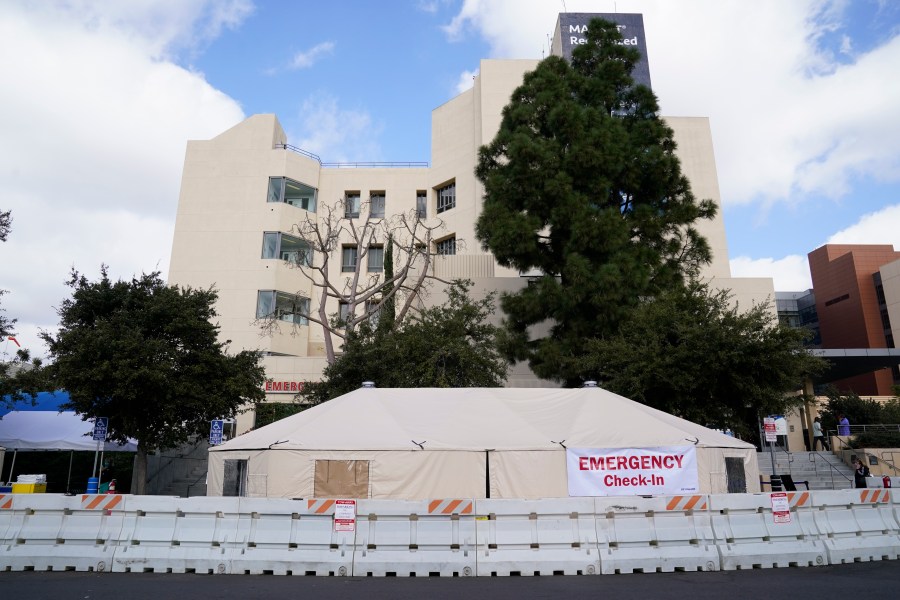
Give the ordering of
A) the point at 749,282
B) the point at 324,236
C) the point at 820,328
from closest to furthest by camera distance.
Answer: the point at 749,282
the point at 324,236
the point at 820,328

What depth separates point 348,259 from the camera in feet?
139

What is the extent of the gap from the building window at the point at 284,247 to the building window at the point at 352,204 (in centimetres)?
447

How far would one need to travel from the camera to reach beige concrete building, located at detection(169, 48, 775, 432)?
37.8 metres

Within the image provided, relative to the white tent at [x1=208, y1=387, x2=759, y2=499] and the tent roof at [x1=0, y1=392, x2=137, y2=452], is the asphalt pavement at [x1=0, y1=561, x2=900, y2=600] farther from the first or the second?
the tent roof at [x1=0, y1=392, x2=137, y2=452]

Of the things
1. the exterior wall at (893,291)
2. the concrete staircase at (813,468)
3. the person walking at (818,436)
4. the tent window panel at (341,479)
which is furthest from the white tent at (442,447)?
the exterior wall at (893,291)

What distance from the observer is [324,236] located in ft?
134

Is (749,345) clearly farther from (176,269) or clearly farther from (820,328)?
(820,328)

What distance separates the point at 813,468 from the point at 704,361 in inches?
344

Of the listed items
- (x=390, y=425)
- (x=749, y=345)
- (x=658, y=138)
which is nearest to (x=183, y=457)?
(x=390, y=425)

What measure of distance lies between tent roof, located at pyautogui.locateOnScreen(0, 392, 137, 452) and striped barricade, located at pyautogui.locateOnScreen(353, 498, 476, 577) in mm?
14213

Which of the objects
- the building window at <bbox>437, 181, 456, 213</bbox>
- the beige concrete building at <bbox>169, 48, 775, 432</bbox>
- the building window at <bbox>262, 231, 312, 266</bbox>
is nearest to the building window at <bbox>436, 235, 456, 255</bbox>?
the beige concrete building at <bbox>169, 48, 775, 432</bbox>

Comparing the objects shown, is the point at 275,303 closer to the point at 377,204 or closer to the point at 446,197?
the point at 377,204

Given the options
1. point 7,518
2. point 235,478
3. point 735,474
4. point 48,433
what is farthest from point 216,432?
point 735,474

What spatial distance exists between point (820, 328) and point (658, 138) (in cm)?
7071
